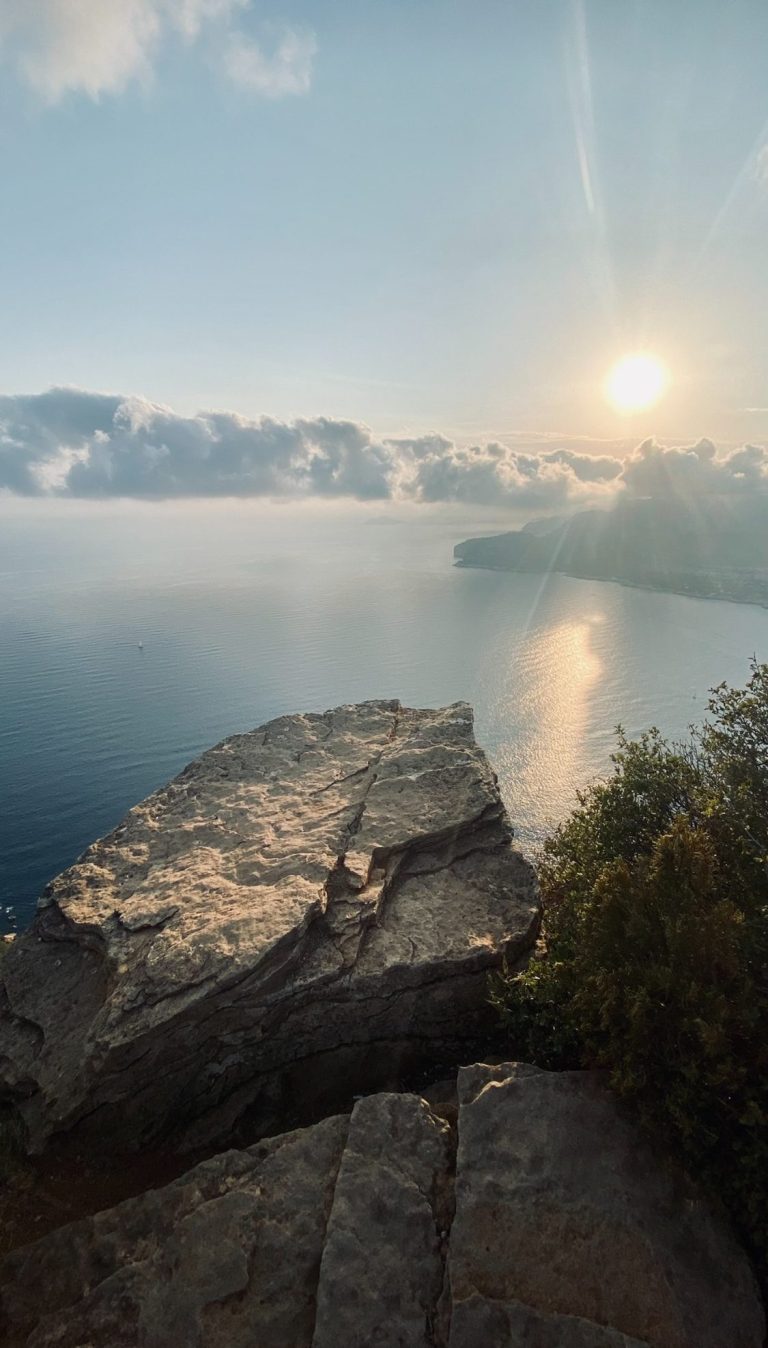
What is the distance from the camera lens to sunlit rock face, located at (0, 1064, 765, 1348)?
1066 cm

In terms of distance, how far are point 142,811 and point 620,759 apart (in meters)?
21.5

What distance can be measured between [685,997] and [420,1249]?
7353 mm

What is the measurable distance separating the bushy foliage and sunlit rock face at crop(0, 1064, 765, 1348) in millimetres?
1111

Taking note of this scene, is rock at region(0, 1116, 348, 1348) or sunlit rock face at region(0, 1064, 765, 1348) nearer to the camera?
sunlit rock face at region(0, 1064, 765, 1348)

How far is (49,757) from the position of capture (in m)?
96.3

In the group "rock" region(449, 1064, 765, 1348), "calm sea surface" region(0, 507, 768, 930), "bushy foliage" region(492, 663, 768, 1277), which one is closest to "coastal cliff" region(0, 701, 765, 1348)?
"rock" region(449, 1064, 765, 1348)

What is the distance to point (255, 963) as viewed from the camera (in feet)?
56.6

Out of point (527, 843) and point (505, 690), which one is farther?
point (505, 690)

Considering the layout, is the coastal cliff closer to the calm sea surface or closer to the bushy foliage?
the bushy foliage

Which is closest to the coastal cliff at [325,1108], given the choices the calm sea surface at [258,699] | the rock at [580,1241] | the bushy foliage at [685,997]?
the rock at [580,1241]

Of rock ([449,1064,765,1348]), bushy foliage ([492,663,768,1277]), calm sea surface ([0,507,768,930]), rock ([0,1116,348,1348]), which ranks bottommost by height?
calm sea surface ([0,507,768,930])

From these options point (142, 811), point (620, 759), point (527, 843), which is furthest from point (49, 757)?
point (620, 759)

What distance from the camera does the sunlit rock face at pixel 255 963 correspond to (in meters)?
16.6

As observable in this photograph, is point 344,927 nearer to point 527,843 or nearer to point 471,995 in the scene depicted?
point 471,995
